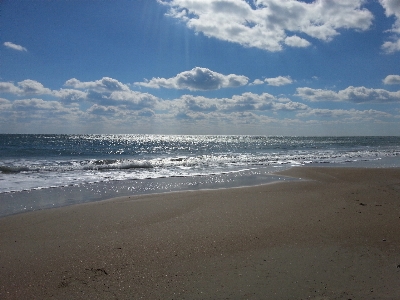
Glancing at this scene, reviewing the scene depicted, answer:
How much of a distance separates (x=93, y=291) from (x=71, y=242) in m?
2.13

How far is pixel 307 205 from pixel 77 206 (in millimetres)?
6704

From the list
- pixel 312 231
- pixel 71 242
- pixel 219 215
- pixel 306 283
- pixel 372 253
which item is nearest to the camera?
pixel 306 283

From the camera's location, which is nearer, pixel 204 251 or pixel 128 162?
pixel 204 251

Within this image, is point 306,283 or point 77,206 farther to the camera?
point 77,206

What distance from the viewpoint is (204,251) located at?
18.2 feet

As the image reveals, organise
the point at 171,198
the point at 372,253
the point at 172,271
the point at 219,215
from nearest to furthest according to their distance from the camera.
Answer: the point at 172,271, the point at 372,253, the point at 219,215, the point at 171,198

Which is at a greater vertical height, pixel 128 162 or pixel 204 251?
pixel 128 162

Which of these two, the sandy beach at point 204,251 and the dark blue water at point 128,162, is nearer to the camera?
the sandy beach at point 204,251

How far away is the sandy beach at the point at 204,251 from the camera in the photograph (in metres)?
4.27

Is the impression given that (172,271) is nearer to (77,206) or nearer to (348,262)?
(348,262)

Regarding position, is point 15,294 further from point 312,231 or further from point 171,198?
point 171,198

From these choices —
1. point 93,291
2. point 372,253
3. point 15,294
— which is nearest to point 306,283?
point 372,253

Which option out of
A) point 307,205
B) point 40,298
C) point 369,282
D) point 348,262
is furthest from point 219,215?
point 40,298

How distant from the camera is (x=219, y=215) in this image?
7.93m
